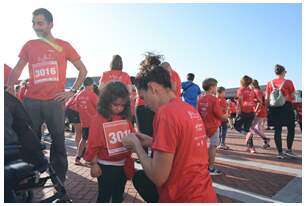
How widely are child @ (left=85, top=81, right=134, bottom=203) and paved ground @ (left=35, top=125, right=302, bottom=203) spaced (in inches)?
40.5

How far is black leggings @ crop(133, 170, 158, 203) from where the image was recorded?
2912 millimetres

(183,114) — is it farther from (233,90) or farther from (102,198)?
(233,90)

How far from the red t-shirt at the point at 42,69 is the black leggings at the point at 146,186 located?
1.61 meters

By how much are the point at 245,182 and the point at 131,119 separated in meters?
2.58

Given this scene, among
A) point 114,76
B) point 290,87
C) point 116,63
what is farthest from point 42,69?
point 290,87

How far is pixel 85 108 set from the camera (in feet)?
22.3

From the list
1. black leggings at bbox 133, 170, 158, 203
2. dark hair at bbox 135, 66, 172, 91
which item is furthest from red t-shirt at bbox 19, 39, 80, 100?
dark hair at bbox 135, 66, 172, 91

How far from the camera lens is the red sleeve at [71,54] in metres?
4.21

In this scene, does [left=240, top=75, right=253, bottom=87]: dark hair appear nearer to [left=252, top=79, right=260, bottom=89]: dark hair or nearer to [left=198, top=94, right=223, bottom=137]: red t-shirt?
[left=252, top=79, right=260, bottom=89]: dark hair

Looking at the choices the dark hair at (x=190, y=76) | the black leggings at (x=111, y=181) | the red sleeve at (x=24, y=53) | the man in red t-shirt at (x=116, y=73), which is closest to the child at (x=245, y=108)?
the dark hair at (x=190, y=76)

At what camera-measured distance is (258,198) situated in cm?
435

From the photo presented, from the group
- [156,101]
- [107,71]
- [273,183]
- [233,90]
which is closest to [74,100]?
[107,71]

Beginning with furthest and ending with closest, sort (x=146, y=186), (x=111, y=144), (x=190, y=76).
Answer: (x=190, y=76), (x=111, y=144), (x=146, y=186)

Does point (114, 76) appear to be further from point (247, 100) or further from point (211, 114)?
point (247, 100)
